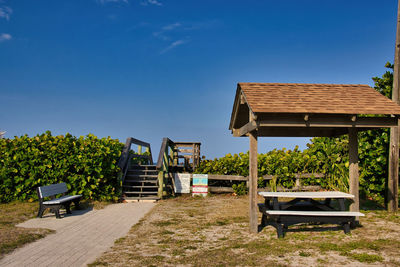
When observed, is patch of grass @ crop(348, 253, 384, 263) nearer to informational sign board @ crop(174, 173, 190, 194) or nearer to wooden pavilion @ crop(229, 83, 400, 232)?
wooden pavilion @ crop(229, 83, 400, 232)

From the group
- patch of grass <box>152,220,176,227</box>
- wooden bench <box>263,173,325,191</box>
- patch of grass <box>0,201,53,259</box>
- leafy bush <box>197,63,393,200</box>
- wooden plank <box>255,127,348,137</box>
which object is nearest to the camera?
patch of grass <box>0,201,53,259</box>

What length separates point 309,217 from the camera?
22.2 ft

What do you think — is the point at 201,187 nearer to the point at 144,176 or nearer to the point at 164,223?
the point at 144,176

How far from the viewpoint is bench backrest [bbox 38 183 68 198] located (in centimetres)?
898

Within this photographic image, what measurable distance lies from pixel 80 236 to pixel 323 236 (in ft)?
17.7

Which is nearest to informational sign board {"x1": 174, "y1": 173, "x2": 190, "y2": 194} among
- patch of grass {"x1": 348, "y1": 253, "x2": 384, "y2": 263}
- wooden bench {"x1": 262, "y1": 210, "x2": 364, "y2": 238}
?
wooden bench {"x1": 262, "y1": 210, "x2": 364, "y2": 238}

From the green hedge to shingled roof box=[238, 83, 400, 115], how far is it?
21.1 feet

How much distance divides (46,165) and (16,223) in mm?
3021

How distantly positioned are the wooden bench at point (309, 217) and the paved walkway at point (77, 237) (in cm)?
354

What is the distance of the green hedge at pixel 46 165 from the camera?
36.3 feet

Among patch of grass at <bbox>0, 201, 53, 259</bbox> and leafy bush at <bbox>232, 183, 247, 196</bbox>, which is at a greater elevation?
leafy bush at <bbox>232, 183, 247, 196</bbox>

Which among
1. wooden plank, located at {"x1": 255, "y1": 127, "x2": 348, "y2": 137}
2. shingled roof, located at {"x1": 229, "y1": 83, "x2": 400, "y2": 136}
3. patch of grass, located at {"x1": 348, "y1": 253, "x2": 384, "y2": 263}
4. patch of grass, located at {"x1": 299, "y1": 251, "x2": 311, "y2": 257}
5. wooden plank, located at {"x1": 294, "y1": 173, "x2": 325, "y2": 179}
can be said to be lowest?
patch of grass, located at {"x1": 299, "y1": 251, "x2": 311, "y2": 257}

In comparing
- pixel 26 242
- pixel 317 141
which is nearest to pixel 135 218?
pixel 26 242

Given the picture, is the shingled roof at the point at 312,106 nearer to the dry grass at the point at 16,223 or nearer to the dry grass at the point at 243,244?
the dry grass at the point at 243,244
